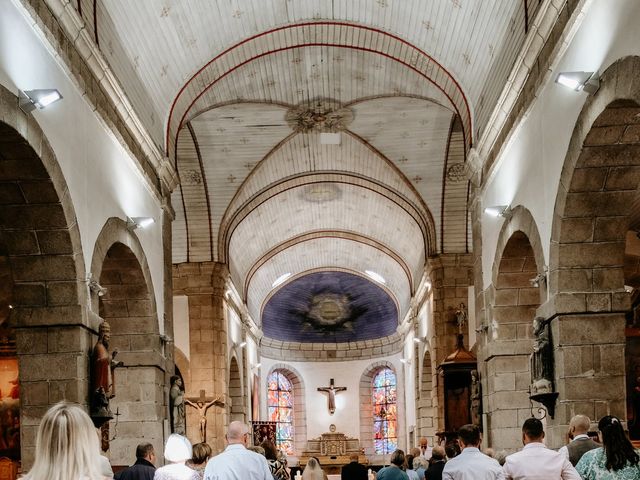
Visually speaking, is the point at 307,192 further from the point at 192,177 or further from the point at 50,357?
the point at 50,357

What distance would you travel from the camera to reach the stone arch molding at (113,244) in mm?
10320

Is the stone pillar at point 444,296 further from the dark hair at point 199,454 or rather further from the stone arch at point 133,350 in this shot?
the dark hair at point 199,454

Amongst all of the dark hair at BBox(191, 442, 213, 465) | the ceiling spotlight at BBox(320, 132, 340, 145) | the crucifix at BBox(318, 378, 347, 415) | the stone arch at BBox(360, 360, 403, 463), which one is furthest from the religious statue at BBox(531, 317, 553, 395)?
the crucifix at BBox(318, 378, 347, 415)

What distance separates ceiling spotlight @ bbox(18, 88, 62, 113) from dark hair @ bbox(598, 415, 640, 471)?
5082 millimetres

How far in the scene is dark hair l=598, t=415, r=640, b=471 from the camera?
19.0ft

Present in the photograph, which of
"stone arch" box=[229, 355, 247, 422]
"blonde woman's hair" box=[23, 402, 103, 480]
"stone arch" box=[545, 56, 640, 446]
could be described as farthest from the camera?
"stone arch" box=[229, 355, 247, 422]

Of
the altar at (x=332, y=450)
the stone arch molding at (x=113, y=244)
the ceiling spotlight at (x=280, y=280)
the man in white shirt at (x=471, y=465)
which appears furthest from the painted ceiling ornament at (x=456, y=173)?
the man in white shirt at (x=471, y=465)

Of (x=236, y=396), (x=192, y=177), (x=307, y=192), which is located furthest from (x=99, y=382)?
(x=236, y=396)

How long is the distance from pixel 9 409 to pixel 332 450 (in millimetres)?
15473

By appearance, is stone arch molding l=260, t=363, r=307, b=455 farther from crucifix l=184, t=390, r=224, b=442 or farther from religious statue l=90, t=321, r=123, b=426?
religious statue l=90, t=321, r=123, b=426

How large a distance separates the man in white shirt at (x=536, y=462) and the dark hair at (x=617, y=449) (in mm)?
259

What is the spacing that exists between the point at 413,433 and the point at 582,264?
1809 cm

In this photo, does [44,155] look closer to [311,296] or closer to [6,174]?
[6,174]

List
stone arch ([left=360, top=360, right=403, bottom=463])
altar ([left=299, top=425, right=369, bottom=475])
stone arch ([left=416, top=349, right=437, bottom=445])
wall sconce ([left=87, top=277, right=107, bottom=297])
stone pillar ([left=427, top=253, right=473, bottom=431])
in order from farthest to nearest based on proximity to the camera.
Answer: stone arch ([left=360, top=360, right=403, bottom=463]) < altar ([left=299, top=425, right=369, bottom=475]) < stone arch ([left=416, top=349, right=437, bottom=445]) < stone pillar ([left=427, top=253, right=473, bottom=431]) < wall sconce ([left=87, top=277, right=107, bottom=297])
